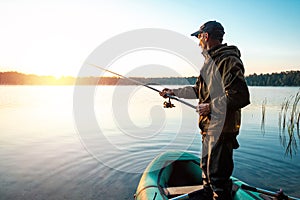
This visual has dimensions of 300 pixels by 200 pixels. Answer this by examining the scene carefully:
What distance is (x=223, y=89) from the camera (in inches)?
98.2

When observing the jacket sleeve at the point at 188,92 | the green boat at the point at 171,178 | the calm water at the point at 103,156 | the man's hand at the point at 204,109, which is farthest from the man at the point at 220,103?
the calm water at the point at 103,156

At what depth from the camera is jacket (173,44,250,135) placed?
236 centimetres

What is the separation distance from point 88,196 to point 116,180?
86 cm

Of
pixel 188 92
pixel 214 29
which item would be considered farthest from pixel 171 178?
pixel 214 29

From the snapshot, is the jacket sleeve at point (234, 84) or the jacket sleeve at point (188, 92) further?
the jacket sleeve at point (188, 92)

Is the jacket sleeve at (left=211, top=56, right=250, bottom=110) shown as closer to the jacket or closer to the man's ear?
the jacket

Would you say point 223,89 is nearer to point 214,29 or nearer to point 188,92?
point 214,29

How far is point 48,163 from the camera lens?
6.93 metres

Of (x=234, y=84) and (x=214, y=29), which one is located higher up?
(x=214, y=29)

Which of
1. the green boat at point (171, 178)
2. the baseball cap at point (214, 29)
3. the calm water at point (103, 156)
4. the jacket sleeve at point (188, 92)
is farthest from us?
the calm water at point (103, 156)

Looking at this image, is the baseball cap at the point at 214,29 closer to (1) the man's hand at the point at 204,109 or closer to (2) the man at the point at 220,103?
(2) the man at the point at 220,103

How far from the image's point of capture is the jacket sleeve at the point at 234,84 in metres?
2.35

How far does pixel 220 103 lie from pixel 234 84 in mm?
247

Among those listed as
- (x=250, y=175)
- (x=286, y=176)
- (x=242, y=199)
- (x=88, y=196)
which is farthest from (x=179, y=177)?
(x=286, y=176)
